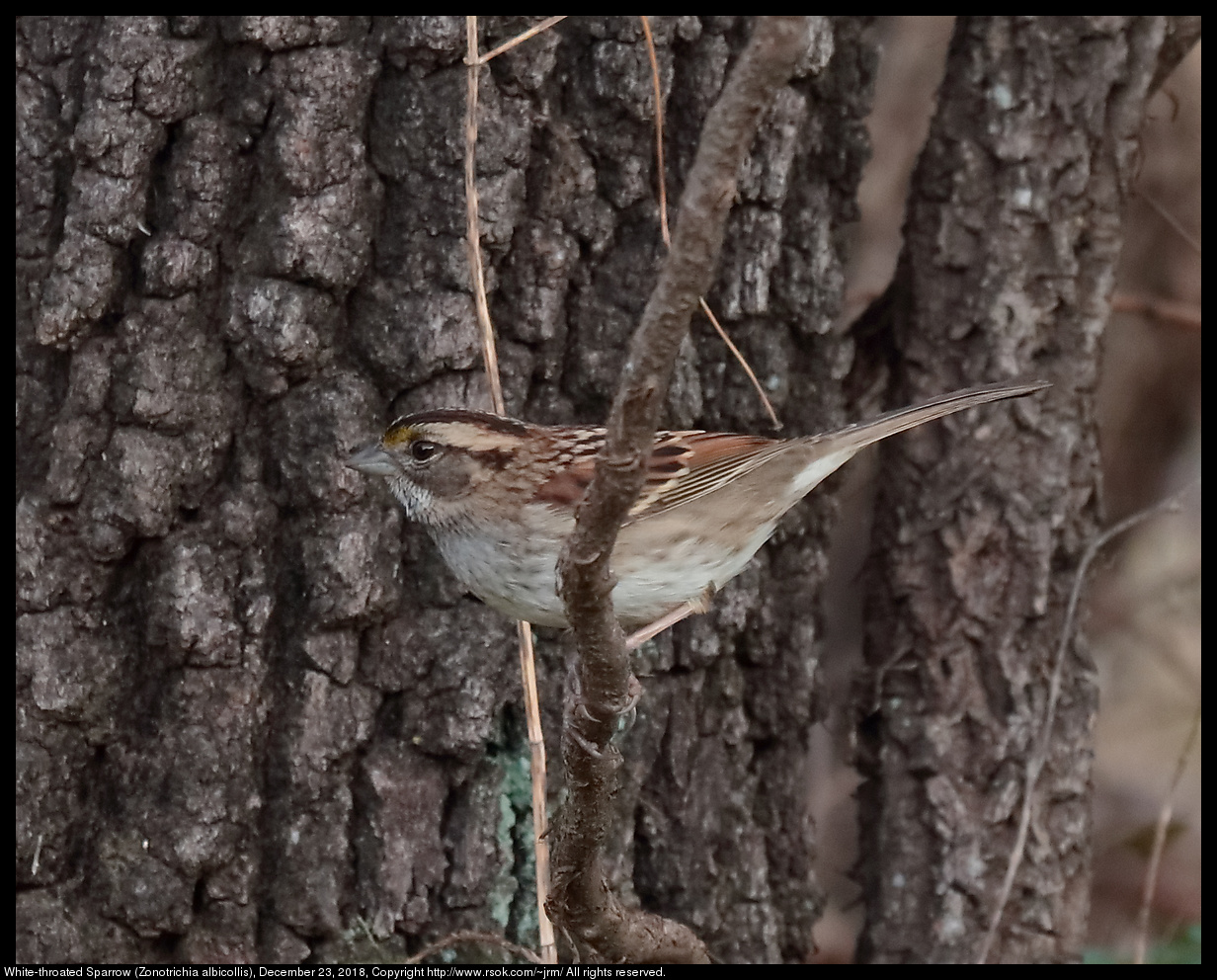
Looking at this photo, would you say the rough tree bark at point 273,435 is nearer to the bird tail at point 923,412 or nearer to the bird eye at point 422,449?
the bird eye at point 422,449

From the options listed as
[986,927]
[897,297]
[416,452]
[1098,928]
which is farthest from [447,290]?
[1098,928]

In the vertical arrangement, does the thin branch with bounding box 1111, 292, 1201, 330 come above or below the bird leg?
above

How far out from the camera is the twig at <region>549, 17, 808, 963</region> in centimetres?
178

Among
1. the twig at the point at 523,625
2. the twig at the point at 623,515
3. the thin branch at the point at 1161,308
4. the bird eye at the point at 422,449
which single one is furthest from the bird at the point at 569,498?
the thin branch at the point at 1161,308

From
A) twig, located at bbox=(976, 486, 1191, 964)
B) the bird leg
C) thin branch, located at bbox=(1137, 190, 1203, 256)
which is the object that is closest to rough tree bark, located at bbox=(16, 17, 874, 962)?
the bird leg

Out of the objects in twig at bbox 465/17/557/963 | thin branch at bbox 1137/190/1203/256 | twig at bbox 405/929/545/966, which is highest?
thin branch at bbox 1137/190/1203/256

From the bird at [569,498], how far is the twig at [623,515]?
0.43m

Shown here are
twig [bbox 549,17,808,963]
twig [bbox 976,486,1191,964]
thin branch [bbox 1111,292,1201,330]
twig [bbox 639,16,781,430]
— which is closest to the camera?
twig [bbox 549,17,808,963]

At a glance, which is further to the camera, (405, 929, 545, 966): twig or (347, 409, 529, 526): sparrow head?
(347, 409, 529, 526): sparrow head

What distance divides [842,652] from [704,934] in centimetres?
114

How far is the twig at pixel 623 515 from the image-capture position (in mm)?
1775

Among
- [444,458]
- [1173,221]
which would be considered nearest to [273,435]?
[444,458]

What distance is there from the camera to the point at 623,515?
213 centimetres

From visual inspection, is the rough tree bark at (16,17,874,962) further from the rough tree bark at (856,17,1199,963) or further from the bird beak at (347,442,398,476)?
the rough tree bark at (856,17,1199,963)
